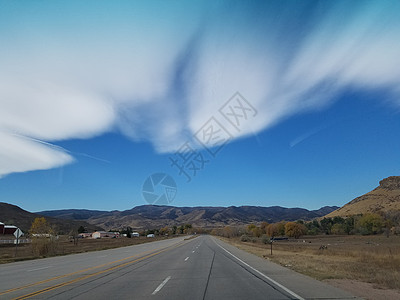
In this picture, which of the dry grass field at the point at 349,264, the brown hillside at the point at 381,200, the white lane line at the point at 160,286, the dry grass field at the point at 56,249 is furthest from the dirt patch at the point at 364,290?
the brown hillside at the point at 381,200

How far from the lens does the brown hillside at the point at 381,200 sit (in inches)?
5263

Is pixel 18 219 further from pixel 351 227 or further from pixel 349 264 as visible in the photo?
pixel 349 264

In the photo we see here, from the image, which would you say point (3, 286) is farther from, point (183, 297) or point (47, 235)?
point (47, 235)

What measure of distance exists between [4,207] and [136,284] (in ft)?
549

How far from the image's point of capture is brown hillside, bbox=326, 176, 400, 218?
134 meters

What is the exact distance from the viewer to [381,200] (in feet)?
476

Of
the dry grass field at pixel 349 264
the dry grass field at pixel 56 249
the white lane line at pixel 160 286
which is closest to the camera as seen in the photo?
the white lane line at pixel 160 286

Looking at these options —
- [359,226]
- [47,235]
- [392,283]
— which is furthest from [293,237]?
[392,283]

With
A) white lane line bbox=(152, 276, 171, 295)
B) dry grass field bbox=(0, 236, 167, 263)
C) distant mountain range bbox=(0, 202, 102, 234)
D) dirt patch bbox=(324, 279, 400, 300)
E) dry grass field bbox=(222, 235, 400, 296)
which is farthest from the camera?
distant mountain range bbox=(0, 202, 102, 234)

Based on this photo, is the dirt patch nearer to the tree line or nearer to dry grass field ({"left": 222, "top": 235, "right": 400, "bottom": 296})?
dry grass field ({"left": 222, "top": 235, "right": 400, "bottom": 296})

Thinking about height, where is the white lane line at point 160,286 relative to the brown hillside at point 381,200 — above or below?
below

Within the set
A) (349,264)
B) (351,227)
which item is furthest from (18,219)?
(349,264)

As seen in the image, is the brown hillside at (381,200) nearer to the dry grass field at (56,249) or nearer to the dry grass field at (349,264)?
the dry grass field at (56,249)

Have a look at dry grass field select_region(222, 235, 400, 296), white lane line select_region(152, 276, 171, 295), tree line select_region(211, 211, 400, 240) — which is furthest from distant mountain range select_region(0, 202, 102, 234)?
white lane line select_region(152, 276, 171, 295)
